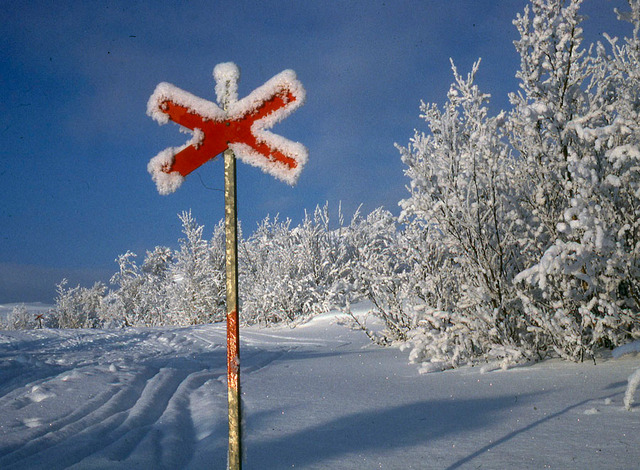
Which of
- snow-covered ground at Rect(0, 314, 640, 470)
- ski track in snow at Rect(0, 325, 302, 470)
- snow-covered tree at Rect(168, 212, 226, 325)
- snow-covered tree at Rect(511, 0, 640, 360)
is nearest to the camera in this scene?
snow-covered ground at Rect(0, 314, 640, 470)

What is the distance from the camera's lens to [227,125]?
6.58ft

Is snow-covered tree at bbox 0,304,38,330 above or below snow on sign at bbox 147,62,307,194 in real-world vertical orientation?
below

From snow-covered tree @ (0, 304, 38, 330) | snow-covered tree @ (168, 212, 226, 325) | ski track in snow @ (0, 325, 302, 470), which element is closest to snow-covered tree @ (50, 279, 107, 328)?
snow-covered tree @ (0, 304, 38, 330)

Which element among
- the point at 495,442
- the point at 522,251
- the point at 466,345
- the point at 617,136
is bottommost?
the point at 495,442

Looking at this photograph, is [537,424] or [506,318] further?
[506,318]

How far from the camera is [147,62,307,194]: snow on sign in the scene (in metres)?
1.96

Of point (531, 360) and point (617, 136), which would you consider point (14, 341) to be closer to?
point (531, 360)

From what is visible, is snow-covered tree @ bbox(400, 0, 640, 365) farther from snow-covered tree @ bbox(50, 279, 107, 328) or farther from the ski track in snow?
snow-covered tree @ bbox(50, 279, 107, 328)

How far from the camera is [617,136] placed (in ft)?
13.3

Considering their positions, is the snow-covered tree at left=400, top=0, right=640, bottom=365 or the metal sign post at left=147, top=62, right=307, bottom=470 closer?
the metal sign post at left=147, top=62, right=307, bottom=470

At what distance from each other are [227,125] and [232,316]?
2.87 feet

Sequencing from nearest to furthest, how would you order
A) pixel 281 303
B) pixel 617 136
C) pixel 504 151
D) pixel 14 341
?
pixel 617 136 < pixel 504 151 < pixel 14 341 < pixel 281 303

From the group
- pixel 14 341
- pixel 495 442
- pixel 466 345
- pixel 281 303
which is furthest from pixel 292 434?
pixel 281 303

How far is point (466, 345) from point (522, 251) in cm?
124
